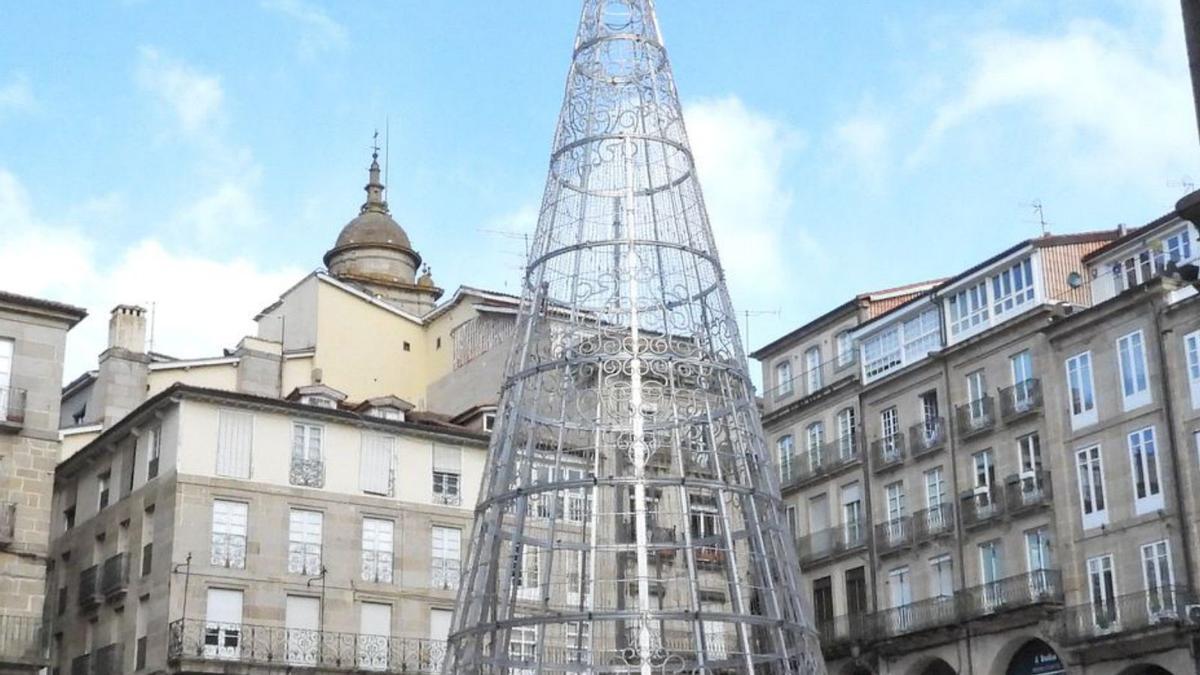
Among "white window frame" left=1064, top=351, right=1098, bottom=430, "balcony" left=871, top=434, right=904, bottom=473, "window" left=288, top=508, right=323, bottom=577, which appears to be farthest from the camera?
"balcony" left=871, top=434, right=904, bottom=473

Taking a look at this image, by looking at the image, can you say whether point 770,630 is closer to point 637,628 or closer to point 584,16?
point 637,628

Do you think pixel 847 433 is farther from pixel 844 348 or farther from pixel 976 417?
pixel 976 417

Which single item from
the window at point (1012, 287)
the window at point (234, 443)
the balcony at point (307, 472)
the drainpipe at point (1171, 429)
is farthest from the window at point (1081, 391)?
the window at point (234, 443)

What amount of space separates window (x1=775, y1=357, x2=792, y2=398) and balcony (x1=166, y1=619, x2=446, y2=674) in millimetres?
17858

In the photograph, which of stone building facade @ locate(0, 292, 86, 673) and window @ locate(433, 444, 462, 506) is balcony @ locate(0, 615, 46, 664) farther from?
window @ locate(433, 444, 462, 506)

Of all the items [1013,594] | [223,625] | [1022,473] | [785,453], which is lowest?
[223,625]

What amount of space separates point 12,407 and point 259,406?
305 inches

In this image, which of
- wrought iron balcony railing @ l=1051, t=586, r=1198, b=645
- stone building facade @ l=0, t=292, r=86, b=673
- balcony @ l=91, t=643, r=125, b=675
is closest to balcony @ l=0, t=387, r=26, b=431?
stone building facade @ l=0, t=292, r=86, b=673

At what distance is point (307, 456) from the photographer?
48688mm

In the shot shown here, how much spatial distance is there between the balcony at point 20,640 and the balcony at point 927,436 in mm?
26772

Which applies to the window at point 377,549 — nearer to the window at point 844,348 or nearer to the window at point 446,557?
the window at point 446,557

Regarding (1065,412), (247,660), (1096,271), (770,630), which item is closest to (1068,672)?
(1065,412)

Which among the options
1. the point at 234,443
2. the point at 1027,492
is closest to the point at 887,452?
the point at 1027,492

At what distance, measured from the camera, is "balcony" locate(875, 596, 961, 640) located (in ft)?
166
